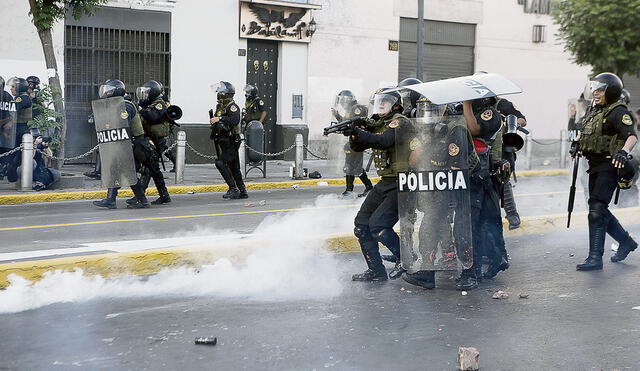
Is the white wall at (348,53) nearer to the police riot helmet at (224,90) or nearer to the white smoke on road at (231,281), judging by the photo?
the police riot helmet at (224,90)

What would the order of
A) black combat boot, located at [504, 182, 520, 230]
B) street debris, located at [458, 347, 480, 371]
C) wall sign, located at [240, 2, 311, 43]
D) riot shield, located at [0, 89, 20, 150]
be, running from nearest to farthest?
street debris, located at [458, 347, 480, 371] → black combat boot, located at [504, 182, 520, 230] → riot shield, located at [0, 89, 20, 150] → wall sign, located at [240, 2, 311, 43]

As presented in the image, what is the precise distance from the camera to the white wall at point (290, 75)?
22.9 meters

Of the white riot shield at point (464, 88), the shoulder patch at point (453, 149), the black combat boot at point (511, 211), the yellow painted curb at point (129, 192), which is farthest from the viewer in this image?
the yellow painted curb at point (129, 192)

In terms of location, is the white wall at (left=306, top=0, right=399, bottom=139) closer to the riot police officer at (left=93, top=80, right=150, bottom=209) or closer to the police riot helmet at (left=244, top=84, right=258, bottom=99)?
the police riot helmet at (left=244, top=84, right=258, bottom=99)

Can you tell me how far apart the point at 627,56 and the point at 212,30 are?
33.1 feet

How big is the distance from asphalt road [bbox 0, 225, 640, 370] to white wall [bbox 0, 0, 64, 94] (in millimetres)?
12689

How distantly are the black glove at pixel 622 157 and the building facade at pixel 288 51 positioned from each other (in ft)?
35.9

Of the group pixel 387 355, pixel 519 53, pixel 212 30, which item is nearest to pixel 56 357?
pixel 387 355

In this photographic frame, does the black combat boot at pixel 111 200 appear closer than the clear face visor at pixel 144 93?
No

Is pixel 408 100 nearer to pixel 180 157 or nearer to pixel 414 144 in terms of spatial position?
pixel 414 144

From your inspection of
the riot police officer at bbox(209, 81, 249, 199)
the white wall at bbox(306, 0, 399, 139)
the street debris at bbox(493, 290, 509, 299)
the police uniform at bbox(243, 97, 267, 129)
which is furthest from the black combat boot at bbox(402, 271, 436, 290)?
the white wall at bbox(306, 0, 399, 139)

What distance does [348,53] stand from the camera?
2414 centimetres

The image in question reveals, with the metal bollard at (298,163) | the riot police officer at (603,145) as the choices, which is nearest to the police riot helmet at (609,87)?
the riot police officer at (603,145)

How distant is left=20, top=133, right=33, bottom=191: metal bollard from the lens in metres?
14.6
